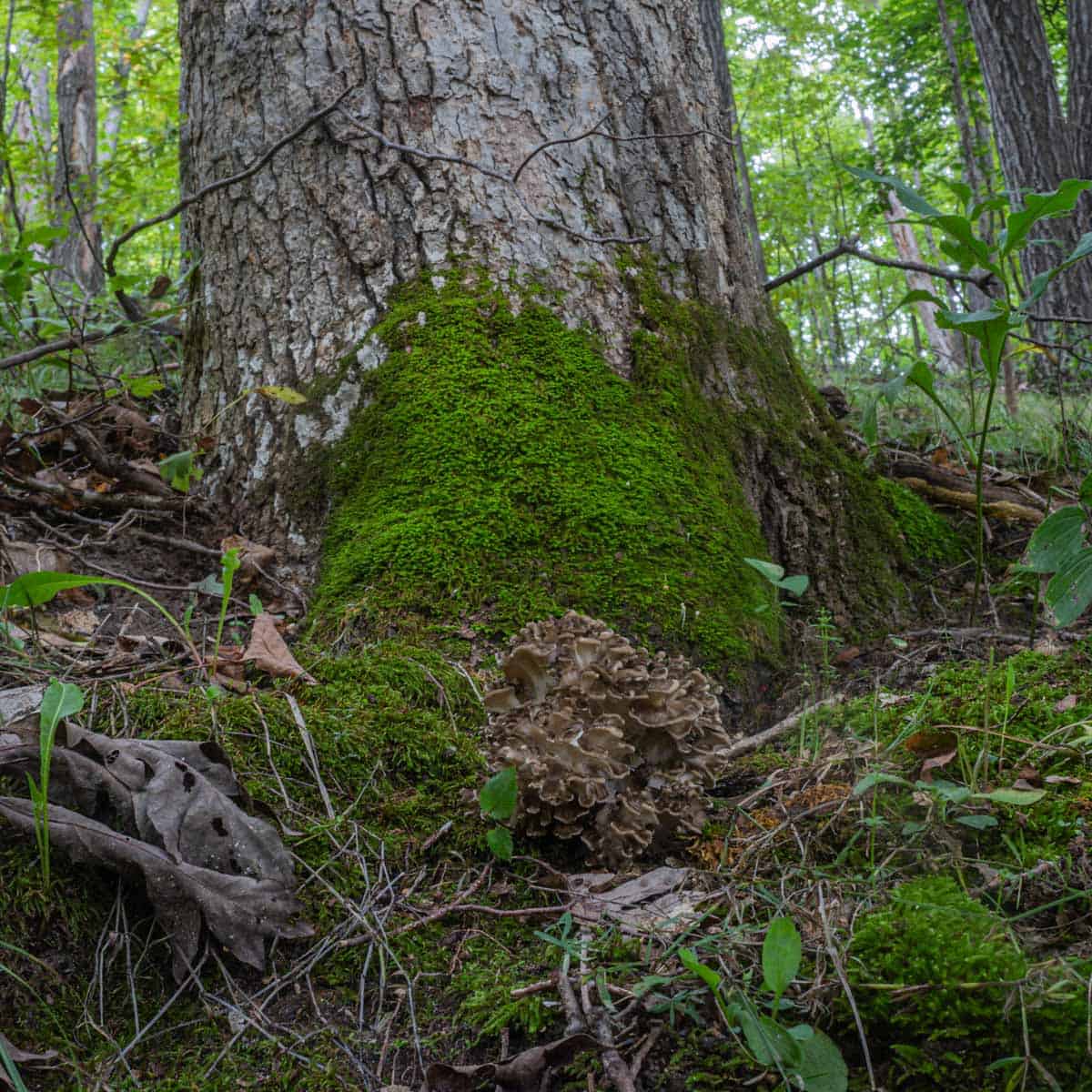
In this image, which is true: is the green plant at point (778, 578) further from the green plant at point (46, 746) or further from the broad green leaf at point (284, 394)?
the broad green leaf at point (284, 394)

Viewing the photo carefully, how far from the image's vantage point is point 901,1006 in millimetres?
1335

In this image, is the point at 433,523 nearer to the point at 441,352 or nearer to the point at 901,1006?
the point at 441,352

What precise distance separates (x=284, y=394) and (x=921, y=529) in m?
2.44

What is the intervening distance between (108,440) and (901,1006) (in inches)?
147

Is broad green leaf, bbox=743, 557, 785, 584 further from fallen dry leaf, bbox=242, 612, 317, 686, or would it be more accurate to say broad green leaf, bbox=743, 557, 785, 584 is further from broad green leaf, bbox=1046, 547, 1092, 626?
fallen dry leaf, bbox=242, 612, 317, 686

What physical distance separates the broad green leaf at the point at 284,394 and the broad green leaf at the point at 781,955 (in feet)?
7.70

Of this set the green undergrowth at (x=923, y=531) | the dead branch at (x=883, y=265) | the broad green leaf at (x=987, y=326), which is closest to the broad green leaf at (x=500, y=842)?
the broad green leaf at (x=987, y=326)

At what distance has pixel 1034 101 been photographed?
7.36 metres

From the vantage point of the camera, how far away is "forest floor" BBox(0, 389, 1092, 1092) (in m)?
1.33

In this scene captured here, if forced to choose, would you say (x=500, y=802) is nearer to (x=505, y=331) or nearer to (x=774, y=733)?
(x=774, y=733)

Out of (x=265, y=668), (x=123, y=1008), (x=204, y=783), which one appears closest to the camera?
(x=123, y=1008)

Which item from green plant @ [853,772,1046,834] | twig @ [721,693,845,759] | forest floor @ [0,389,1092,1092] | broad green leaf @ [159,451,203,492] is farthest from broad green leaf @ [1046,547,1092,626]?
broad green leaf @ [159,451,203,492]

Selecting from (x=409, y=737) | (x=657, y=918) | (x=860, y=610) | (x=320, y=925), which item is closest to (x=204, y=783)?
(x=320, y=925)

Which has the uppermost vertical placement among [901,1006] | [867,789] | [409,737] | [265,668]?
[265,668]
